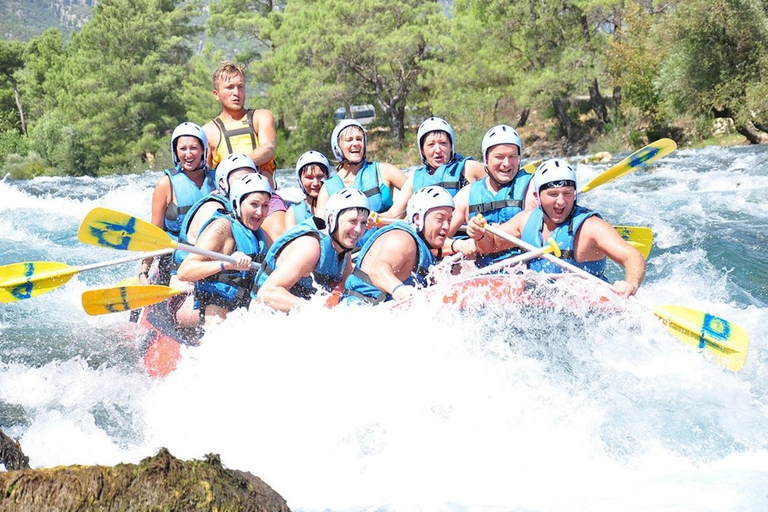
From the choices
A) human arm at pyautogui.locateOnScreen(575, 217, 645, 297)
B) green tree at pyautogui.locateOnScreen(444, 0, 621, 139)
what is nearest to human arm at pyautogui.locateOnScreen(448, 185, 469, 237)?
human arm at pyautogui.locateOnScreen(575, 217, 645, 297)

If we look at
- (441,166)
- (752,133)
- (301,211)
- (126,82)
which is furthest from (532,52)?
(301,211)

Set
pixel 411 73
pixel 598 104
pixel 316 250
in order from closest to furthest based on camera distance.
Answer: pixel 316 250
pixel 598 104
pixel 411 73

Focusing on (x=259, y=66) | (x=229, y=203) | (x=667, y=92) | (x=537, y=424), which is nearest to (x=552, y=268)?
(x=537, y=424)

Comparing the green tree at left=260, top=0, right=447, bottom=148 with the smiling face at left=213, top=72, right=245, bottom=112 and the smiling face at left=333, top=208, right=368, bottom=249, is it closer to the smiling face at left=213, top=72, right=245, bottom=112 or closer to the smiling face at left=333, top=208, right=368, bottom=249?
the smiling face at left=213, top=72, right=245, bottom=112

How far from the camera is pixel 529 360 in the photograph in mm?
4676

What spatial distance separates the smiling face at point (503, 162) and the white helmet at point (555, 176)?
703 millimetres

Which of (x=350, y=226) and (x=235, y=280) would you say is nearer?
(x=350, y=226)

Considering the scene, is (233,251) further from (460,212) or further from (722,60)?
(722,60)

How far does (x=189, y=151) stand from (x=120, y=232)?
0.77 meters

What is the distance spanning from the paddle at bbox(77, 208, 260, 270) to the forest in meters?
16.5

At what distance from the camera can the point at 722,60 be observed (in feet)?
64.2

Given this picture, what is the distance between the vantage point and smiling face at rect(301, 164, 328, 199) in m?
6.29

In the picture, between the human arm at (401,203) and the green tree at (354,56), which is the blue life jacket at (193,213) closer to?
the human arm at (401,203)

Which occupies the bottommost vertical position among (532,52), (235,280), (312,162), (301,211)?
(235,280)
